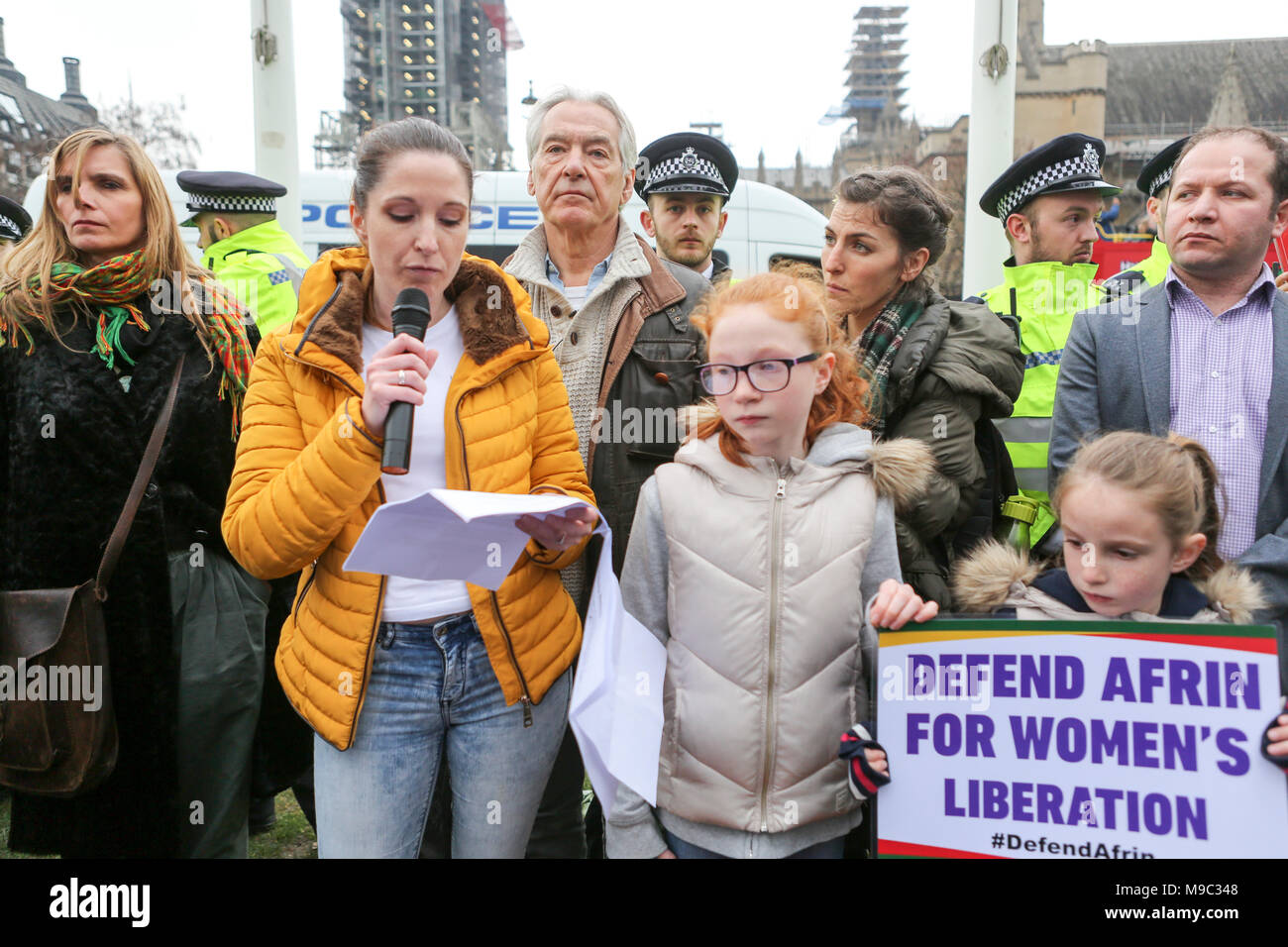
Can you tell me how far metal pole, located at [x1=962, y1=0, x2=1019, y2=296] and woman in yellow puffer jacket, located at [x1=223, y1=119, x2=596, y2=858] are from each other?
561 centimetres

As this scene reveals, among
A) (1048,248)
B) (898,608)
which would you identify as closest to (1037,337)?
(1048,248)

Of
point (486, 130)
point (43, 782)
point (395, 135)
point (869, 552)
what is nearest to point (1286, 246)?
point (869, 552)

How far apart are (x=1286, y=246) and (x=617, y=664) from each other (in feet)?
12.6

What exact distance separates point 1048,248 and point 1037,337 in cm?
43

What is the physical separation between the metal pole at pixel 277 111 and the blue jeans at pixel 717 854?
612cm

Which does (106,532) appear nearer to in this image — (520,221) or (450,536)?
(450,536)

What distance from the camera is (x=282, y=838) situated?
3.71 meters

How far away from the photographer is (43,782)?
251 cm

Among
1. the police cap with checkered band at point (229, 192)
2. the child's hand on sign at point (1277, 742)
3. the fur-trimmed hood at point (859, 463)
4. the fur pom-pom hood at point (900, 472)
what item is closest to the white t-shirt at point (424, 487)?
the fur-trimmed hood at point (859, 463)

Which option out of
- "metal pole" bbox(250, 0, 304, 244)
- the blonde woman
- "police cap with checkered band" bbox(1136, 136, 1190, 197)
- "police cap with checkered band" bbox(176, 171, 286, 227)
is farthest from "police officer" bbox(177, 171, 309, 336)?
"police cap with checkered band" bbox(1136, 136, 1190, 197)

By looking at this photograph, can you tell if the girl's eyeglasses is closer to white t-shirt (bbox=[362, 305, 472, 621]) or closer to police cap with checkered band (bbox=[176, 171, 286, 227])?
white t-shirt (bbox=[362, 305, 472, 621])

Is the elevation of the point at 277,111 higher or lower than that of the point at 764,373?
higher

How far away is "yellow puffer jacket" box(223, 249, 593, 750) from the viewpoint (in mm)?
1781

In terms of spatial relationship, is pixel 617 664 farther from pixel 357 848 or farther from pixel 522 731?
pixel 357 848
